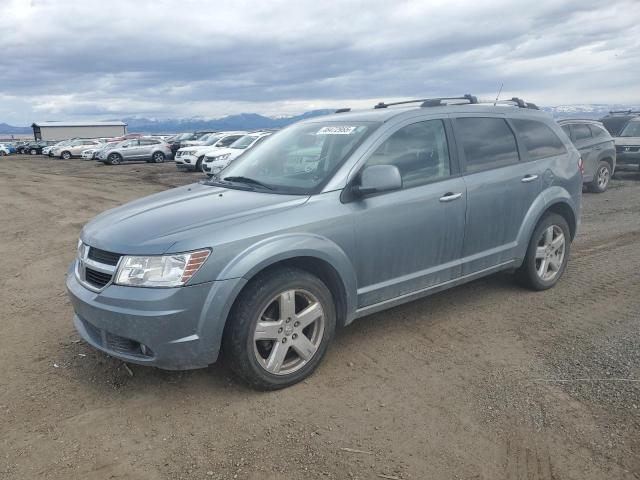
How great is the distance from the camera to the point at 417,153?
13.5 feet

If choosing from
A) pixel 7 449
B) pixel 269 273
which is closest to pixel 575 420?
pixel 269 273

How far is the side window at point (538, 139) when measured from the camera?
195 inches

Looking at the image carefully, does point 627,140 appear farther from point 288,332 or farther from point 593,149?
point 288,332

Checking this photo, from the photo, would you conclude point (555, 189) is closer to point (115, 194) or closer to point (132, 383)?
point (132, 383)

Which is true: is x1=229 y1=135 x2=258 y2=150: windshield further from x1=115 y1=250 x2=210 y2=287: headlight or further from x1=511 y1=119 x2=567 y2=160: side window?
x1=115 y1=250 x2=210 y2=287: headlight

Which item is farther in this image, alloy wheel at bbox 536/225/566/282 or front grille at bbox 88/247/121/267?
alloy wheel at bbox 536/225/566/282

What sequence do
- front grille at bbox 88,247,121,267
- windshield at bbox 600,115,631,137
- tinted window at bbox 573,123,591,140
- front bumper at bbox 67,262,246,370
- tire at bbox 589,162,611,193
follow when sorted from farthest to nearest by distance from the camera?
windshield at bbox 600,115,631,137, tire at bbox 589,162,611,193, tinted window at bbox 573,123,591,140, front grille at bbox 88,247,121,267, front bumper at bbox 67,262,246,370

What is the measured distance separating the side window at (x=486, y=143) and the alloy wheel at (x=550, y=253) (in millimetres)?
878

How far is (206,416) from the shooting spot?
3.15 meters

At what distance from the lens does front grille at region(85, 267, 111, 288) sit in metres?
3.27

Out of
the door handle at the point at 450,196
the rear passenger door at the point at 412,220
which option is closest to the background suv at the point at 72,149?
the rear passenger door at the point at 412,220

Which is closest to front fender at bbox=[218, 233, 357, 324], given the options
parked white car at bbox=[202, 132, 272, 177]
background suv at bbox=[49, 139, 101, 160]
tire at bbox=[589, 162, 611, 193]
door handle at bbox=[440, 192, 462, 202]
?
door handle at bbox=[440, 192, 462, 202]

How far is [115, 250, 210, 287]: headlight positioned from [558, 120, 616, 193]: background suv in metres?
11.2

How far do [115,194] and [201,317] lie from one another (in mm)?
12153
